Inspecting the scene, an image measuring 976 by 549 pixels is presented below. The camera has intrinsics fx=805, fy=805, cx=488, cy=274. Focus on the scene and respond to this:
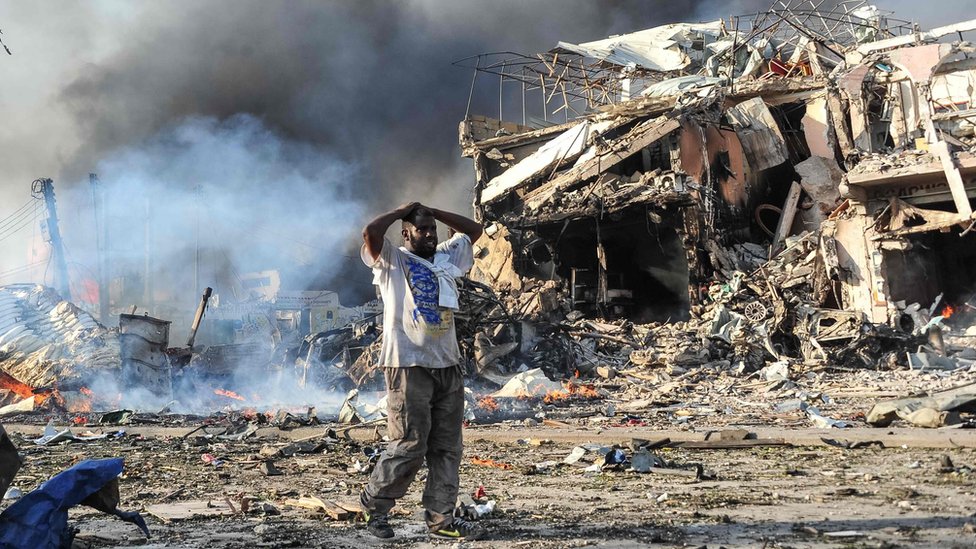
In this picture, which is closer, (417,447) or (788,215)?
(417,447)

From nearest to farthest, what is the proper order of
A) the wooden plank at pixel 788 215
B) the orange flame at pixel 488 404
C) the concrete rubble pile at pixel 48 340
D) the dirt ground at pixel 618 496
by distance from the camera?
the dirt ground at pixel 618 496, the orange flame at pixel 488 404, the concrete rubble pile at pixel 48 340, the wooden plank at pixel 788 215

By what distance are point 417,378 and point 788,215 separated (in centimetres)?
1779

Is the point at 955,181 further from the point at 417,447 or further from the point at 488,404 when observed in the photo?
the point at 417,447

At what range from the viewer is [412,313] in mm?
3498

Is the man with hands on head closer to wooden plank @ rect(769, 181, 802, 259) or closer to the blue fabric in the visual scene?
the blue fabric

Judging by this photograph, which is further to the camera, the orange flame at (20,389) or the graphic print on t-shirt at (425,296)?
the orange flame at (20,389)

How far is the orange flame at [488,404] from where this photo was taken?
9.63 meters

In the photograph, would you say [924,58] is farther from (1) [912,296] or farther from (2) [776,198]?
(1) [912,296]

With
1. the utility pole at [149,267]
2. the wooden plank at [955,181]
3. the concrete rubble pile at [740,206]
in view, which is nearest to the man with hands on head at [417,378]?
the concrete rubble pile at [740,206]

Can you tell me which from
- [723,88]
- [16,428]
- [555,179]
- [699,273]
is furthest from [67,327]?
[723,88]

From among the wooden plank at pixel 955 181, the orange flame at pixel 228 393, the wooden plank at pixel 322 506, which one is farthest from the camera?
the orange flame at pixel 228 393

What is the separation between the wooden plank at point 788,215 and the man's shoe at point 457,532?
56.3 feet

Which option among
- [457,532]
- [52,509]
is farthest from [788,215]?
[52,509]

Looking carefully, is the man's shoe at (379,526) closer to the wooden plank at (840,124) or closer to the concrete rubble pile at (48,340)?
the concrete rubble pile at (48,340)
